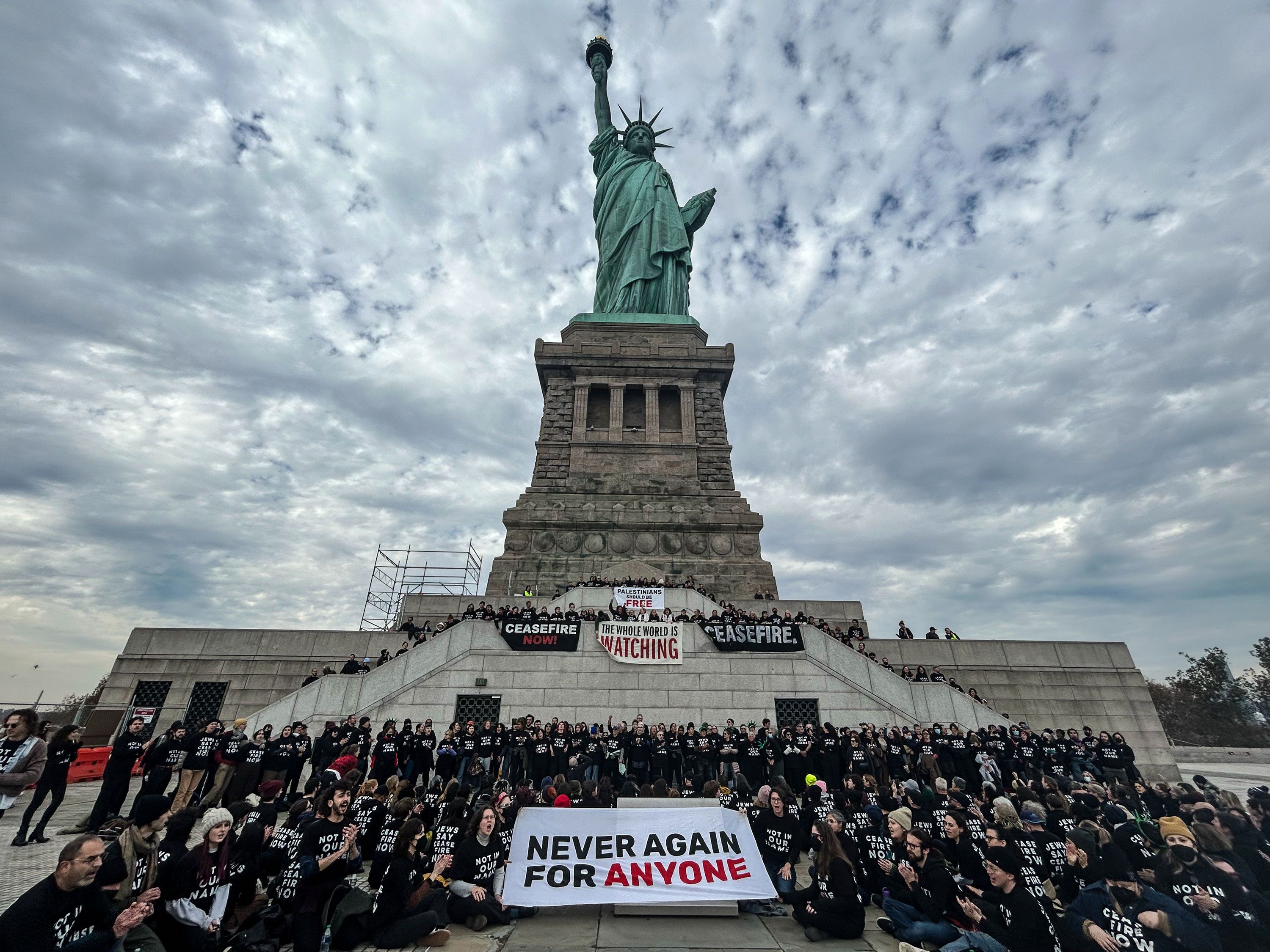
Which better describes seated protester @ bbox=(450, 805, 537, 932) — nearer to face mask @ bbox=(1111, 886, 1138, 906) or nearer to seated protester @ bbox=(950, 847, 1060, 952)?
seated protester @ bbox=(950, 847, 1060, 952)

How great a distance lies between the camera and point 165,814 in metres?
5.64

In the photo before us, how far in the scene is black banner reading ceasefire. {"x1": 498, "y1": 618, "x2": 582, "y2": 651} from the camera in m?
19.8

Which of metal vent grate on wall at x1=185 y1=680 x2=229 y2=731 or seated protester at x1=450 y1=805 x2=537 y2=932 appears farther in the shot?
metal vent grate on wall at x1=185 y1=680 x2=229 y2=731

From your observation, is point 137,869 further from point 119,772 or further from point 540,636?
point 540,636

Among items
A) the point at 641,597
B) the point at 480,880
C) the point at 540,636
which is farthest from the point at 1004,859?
the point at 641,597

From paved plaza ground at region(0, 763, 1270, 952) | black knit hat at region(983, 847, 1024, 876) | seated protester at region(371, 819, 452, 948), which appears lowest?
paved plaza ground at region(0, 763, 1270, 952)

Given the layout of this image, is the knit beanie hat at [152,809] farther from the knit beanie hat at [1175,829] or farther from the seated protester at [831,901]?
the knit beanie hat at [1175,829]

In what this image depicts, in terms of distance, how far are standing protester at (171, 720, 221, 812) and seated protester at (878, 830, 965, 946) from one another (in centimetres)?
1262

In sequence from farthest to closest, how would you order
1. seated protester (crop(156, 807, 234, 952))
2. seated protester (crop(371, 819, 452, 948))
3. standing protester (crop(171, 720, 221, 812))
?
standing protester (crop(171, 720, 221, 812)), seated protester (crop(371, 819, 452, 948)), seated protester (crop(156, 807, 234, 952))

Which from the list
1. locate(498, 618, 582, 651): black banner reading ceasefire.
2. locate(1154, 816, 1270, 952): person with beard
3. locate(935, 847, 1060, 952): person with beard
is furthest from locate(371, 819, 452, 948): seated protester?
locate(498, 618, 582, 651): black banner reading ceasefire.

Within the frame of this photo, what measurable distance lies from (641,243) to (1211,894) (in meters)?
44.4

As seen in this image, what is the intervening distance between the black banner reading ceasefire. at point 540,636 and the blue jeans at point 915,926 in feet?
44.8

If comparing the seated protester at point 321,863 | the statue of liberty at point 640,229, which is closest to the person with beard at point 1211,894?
the seated protester at point 321,863

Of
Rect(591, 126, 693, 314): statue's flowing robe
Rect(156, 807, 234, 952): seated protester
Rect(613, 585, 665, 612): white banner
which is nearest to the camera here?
Rect(156, 807, 234, 952): seated protester
